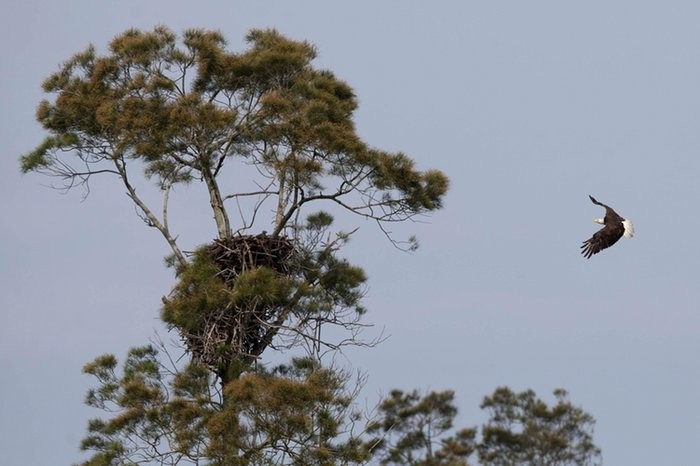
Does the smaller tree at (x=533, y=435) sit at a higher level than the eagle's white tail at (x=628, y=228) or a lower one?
higher

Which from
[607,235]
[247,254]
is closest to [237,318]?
[247,254]

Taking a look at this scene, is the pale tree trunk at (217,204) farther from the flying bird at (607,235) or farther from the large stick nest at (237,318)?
the flying bird at (607,235)

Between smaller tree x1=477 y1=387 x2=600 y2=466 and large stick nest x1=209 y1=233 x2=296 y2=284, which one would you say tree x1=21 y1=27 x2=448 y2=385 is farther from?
smaller tree x1=477 y1=387 x2=600 y2=466

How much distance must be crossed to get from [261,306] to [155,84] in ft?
9.81

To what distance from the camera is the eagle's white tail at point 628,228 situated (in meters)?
22.0

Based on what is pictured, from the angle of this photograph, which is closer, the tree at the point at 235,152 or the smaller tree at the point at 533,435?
the tree at the point at 235,152

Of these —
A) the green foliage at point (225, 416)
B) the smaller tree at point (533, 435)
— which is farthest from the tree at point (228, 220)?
the smaller tree at point (533, 435)

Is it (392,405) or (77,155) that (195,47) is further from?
(392,405)

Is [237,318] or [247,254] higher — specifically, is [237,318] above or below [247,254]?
below

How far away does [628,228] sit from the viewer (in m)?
22.2

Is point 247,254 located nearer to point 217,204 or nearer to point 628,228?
point 217,204

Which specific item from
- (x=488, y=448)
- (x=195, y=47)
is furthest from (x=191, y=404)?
(x=488, y=448)

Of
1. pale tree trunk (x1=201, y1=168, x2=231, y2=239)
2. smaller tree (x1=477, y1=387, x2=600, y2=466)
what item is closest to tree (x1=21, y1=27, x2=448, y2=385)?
pale tree trunk (x1=201, y1=168, x2=231, y2=239)

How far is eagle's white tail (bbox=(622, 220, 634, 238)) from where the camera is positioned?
2203cm
